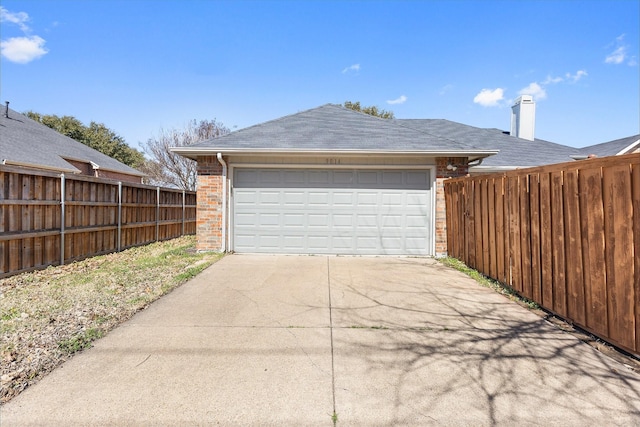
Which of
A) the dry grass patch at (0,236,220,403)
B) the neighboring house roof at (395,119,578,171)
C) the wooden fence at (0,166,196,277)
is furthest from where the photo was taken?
the neighboring house roof at (395,119,578,171)

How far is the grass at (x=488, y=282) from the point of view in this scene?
4.68 metres

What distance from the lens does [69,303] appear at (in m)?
4.40

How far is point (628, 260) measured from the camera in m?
2.95

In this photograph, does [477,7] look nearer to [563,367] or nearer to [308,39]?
[308,39]

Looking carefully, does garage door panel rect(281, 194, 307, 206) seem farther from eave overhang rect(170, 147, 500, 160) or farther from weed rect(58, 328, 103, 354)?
weed rect(58, 328, 103, 354)

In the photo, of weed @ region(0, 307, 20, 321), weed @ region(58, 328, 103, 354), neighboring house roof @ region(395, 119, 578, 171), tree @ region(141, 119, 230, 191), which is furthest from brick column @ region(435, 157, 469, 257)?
tree @ region(141, 119, 230, 191)

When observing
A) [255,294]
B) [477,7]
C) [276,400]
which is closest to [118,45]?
[255,294]

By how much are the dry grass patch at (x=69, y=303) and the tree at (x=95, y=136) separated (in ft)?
70.5

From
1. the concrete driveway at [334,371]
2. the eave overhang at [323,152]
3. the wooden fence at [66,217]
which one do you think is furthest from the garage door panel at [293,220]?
the wooden fence at [66,217]

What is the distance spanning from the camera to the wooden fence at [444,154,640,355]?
296 centimetres

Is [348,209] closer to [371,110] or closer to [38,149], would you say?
[38,149]

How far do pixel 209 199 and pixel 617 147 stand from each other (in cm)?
1481

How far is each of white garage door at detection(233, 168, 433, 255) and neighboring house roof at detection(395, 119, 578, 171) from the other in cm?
260

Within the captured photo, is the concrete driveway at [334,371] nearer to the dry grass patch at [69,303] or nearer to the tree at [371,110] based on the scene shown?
the dry grass patch at [69,303]
